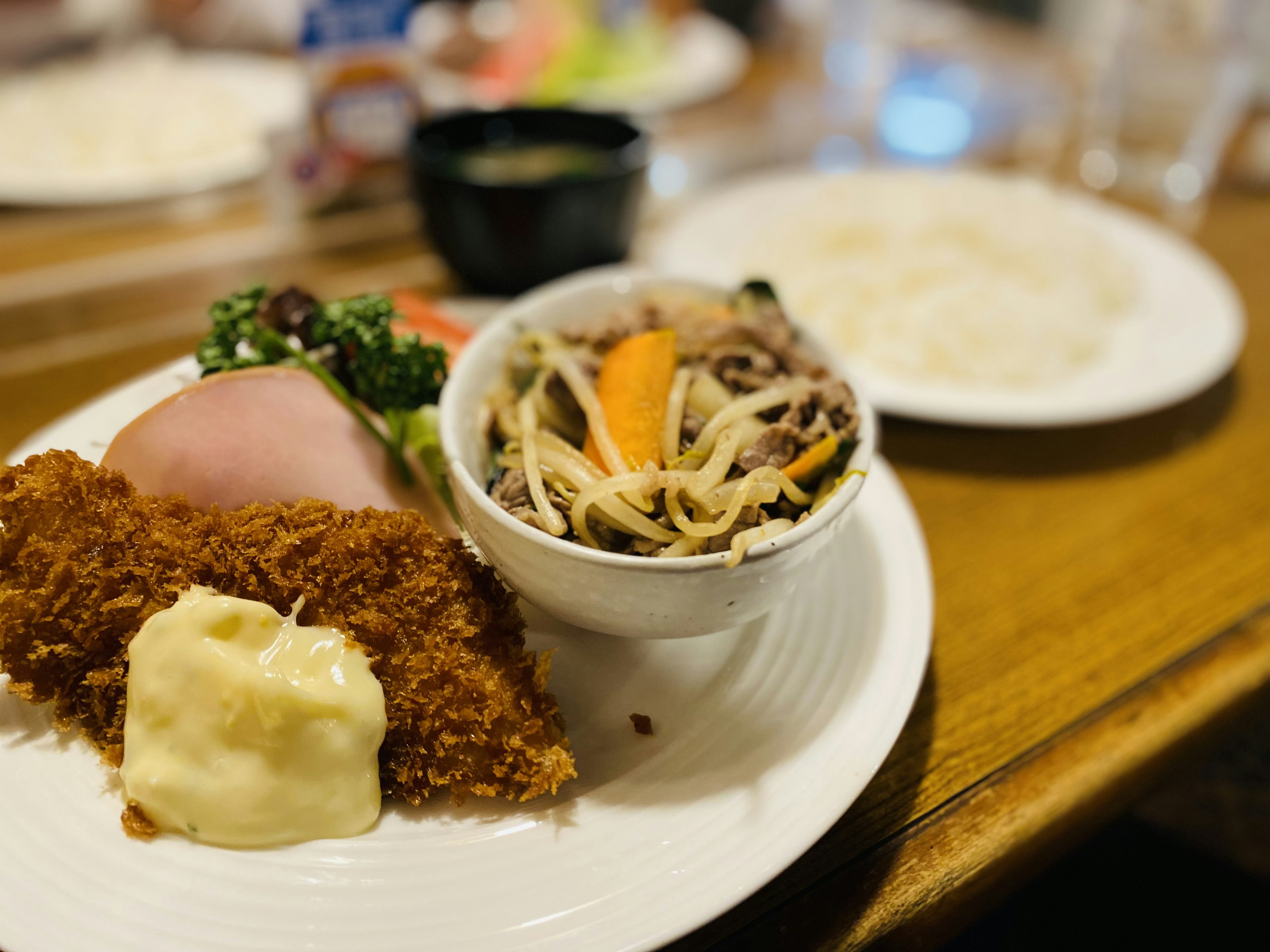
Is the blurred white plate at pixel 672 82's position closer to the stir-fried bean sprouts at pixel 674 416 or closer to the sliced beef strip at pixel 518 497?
the stir-fried bean sprouts at pixel 674 416

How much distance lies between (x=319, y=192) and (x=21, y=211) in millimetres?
907

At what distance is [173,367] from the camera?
5.30 ft

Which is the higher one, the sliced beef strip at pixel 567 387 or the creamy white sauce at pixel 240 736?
the sliced beef strip at pixel 567 387

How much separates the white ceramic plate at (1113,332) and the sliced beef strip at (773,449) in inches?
7.0

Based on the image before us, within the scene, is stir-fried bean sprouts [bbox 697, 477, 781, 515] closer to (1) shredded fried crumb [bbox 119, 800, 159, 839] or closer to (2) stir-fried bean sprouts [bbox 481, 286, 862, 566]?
(2) stir-fried bean sprouts [bbox 481, 286, 862, 566]

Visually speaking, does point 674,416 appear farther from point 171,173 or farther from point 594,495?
point 171,173

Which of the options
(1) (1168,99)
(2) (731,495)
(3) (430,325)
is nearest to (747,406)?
(2) (731,495)

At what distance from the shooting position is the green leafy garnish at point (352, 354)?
1.53 meters

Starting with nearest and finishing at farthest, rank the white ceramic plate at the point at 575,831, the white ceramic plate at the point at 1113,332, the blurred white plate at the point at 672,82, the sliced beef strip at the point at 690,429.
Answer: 1. the white ceramic plate at the point at 575,831
2. the sliced beef strip at the point at 690,429
3. the white ceramic plate at the point at 1113,332
4. the blurred white plate at the point at 672,82

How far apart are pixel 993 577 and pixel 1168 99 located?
103 inches

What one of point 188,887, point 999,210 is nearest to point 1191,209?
point 999,210

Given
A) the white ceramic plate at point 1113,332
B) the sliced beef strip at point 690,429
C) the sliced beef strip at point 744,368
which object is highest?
the sliced beef strip at point 744,368

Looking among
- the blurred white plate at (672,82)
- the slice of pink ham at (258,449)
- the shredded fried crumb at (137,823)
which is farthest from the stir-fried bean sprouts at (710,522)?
the blurred white plate at (672,82)

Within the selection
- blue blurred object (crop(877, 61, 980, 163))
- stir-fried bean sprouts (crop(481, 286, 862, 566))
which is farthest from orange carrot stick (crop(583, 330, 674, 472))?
blue blurred object (crop(877, 61, 980, 163))
